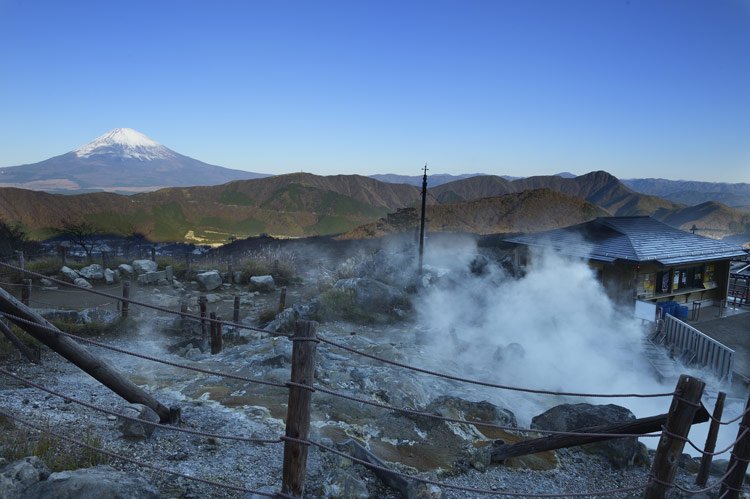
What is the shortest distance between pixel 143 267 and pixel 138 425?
58.3 feet

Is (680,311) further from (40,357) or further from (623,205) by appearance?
(623,205)

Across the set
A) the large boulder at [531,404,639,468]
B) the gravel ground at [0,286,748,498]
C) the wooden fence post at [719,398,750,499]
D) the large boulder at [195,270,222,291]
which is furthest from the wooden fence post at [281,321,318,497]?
the large boulder at [195,270,222,291]

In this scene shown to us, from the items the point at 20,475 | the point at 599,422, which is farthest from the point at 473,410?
the point at 20,475

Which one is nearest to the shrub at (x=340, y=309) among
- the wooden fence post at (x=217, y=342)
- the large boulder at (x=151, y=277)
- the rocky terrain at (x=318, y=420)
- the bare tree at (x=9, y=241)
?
the rocky terrain at (x=318, y=420)

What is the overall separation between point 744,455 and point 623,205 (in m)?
68.1

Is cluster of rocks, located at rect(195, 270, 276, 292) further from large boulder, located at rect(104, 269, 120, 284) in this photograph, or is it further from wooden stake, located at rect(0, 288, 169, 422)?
wooden stake, located at rect(0, 288, 169, 422)

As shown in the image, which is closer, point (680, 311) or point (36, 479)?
point (36, 479)

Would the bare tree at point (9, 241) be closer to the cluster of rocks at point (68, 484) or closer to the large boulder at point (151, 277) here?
the large boulder at point (151, 277)

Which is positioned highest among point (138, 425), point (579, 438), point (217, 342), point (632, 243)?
point (632, 243)

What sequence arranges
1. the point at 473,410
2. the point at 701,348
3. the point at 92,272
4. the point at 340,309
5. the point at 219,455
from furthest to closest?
the point at 92,272 → the point at 340,309 → the point at 701,348 → the point at 473,410 → the point at 219,455

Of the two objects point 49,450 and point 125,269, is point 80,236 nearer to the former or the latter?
point 125,269

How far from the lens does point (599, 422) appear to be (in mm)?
6277

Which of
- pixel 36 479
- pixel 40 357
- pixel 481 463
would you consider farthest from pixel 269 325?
pixel 36 479

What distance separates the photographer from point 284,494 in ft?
8.73
